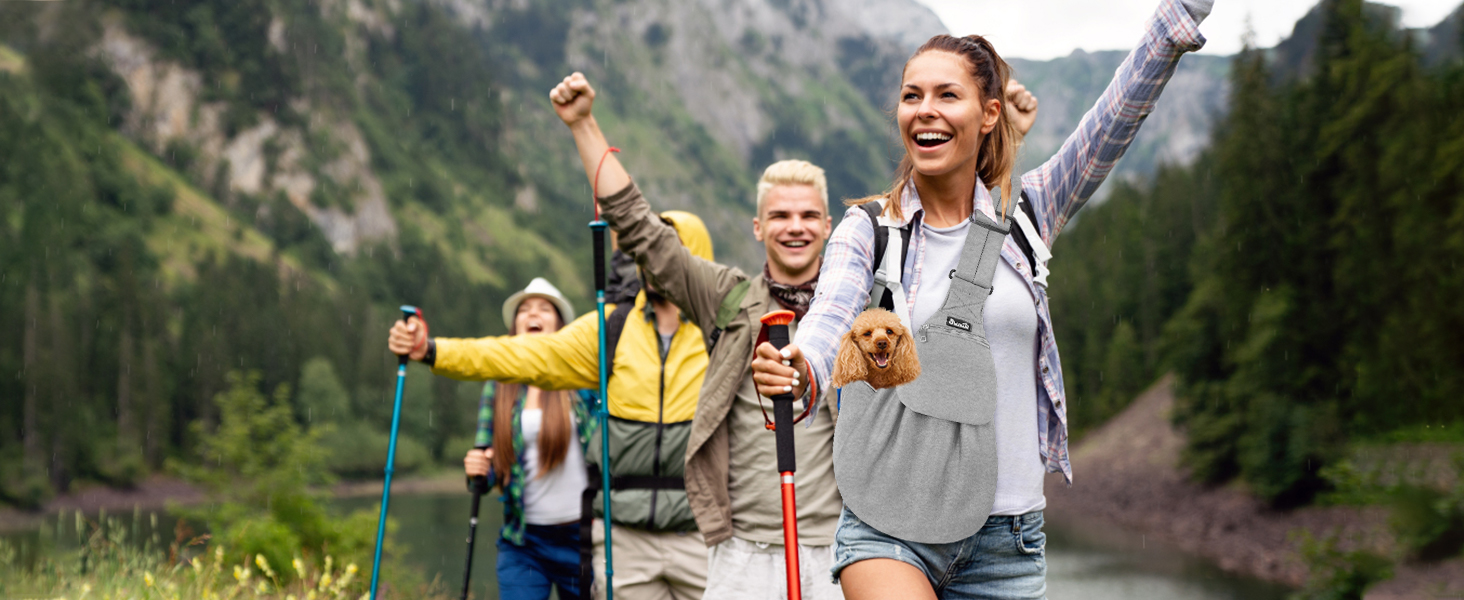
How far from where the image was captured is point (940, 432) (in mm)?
2301

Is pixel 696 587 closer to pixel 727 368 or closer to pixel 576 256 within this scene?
pixel 727 368

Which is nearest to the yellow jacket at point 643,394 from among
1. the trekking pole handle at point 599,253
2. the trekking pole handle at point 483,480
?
the trekking pole handle at point 599,253

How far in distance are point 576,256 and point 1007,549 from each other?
194162mm

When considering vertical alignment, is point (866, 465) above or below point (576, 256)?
below

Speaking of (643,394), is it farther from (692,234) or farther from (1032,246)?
(1032,246)

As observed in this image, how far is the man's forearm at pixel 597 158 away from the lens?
3.67 meters

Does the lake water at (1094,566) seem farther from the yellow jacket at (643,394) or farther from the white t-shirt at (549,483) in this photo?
the yellow jacket at (643,394)

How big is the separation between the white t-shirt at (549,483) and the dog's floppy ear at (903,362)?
14.2 feet

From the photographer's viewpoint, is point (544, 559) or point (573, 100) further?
point (544, 559)

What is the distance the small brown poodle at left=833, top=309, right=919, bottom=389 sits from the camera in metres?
2.00

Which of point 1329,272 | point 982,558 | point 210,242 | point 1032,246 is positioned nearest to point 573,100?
point 1032,246

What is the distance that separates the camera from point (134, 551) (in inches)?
333

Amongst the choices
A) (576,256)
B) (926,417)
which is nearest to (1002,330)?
(926,417)

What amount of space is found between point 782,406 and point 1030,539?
2.34 feet
